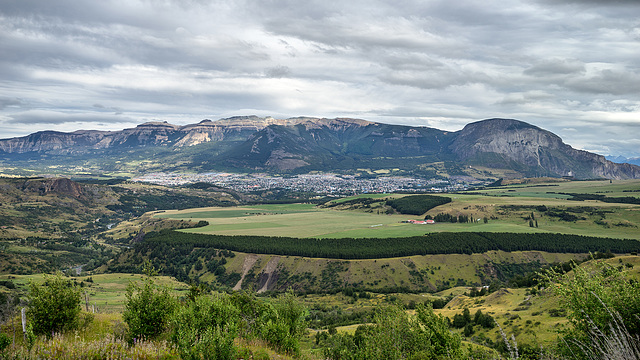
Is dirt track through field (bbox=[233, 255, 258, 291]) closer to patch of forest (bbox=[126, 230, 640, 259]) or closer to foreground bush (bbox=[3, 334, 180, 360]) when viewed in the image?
patch of forest (bbox=[126, 230, 640, 259])

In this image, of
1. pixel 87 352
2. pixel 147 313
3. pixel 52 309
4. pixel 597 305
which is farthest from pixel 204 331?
pixel 597 305

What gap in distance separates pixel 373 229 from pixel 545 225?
84771 mm

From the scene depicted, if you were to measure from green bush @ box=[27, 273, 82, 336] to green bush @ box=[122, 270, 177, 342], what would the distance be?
3754mm

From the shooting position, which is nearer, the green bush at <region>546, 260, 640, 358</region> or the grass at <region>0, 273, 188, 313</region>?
the green bush at <region>546, 260, 640, 358</region>

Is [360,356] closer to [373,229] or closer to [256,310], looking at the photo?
[256,310]

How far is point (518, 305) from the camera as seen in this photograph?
69.9m

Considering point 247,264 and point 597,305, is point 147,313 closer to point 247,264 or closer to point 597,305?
point 597,305

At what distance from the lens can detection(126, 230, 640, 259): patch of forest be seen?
143 meters

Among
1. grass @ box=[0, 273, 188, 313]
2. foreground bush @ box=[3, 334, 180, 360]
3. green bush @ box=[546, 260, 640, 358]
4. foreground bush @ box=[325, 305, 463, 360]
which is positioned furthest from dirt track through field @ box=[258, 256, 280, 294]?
green bush @ box=[546, 260, 640, 358]

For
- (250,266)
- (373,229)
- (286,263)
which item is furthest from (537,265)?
(250,266)

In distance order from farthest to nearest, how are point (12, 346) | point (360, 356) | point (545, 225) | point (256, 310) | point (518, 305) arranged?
point (545, 225), point (518, 305), point (256, 310), point (360, 356), point (12, 346)

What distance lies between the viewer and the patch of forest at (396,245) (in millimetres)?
143375

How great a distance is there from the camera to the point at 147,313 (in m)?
29.1

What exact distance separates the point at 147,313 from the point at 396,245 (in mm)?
132691
